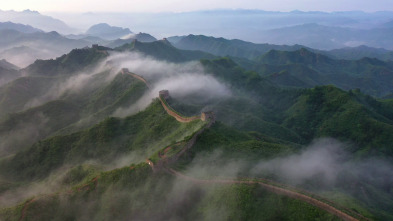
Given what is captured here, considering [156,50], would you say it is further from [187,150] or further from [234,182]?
[234,182]

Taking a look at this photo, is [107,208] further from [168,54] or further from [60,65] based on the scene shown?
[168,54]

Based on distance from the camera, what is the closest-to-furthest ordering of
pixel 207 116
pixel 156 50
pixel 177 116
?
pixel 207 116 → pixel 177 116 → pixel 156 50

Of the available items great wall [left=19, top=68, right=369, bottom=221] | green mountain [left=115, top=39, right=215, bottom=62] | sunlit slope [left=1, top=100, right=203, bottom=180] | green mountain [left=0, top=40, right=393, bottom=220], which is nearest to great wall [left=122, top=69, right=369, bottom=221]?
great wall [left=19, top=68, right=369, bottom=221]

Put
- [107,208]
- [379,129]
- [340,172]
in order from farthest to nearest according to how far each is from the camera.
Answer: [379,129], [340,172], [107,208]

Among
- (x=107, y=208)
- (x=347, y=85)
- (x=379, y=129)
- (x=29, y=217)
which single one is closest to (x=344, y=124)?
(x=379, y=129)

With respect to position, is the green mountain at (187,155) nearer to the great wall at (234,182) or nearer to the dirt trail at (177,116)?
the great wall at (234,182)

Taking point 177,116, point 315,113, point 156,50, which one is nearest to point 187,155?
point 177,116

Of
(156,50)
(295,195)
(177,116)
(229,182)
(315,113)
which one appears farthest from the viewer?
(156,50)

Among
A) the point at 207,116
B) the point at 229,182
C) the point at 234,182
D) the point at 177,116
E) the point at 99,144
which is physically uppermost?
the point at 234,182

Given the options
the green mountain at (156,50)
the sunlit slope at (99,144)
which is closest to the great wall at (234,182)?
the sunlit slope at (99,144)

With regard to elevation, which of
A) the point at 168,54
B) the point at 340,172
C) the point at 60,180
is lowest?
the point at 168,54

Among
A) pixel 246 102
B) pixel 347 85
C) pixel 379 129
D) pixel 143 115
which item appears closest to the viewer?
pixel 143 115
